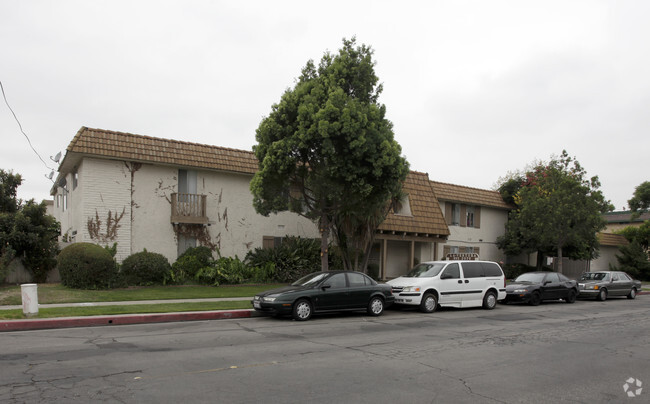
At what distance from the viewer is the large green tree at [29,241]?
17297 mm

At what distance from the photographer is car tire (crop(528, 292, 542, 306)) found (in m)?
18.6

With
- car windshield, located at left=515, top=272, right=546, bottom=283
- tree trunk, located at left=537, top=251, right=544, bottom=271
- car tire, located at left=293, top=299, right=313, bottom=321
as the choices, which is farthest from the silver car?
car tire, located at left=293, top=299, right=313, bottom=321

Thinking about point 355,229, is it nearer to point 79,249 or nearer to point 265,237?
point 265,237

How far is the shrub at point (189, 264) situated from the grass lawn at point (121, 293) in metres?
0.83

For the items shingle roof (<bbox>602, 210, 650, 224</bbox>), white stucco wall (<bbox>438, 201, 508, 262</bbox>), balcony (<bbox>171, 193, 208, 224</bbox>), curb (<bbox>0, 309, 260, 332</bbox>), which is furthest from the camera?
shingle roof (<bbox>602, 210, 650, 224</bbox>)

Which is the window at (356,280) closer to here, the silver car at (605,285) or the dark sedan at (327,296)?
the dark sedan at (327,296)

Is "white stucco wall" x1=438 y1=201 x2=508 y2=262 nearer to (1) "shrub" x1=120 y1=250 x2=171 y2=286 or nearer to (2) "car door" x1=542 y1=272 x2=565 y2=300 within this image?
(2) "car door" x1=542 y1=272 x2=565 y2=300

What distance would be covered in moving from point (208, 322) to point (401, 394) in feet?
24.5

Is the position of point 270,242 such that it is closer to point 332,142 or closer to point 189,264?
point 189,264

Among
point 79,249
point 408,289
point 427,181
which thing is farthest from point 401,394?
point 427,181

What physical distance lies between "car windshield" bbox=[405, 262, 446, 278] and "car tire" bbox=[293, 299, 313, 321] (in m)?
4.73

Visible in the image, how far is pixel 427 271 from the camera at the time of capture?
16.0 metres

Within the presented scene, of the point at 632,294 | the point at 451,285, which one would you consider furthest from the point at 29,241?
the point at 632,294
